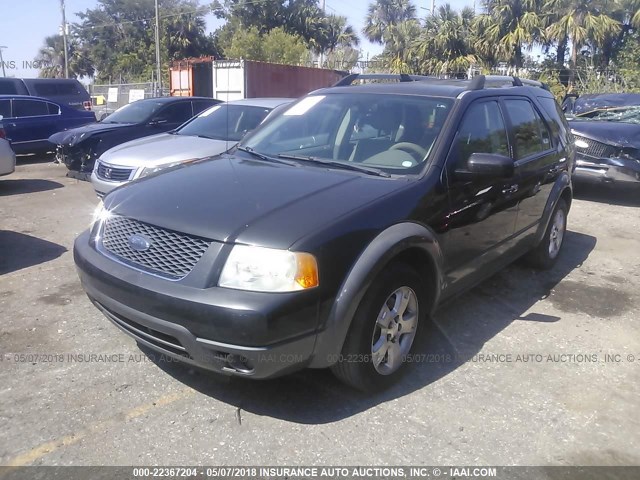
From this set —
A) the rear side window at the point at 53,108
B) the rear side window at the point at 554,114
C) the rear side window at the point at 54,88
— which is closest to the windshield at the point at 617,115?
the rear side window at the point at 554,114

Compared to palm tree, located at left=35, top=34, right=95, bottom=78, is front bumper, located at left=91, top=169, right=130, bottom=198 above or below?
below

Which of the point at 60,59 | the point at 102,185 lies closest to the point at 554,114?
the point at 102,185

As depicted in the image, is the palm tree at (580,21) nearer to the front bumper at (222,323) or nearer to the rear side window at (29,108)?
the rear side window at (29,108)

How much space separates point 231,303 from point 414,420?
1.23m

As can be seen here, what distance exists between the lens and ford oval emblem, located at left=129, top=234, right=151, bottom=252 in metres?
2.94

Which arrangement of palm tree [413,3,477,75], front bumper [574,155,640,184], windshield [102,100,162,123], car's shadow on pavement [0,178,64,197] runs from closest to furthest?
front bumper [574,155,640,184], car's shadow on pavement [0,178,64,197], windshield [102,100,162,123], palm tree [413,3,477,75]

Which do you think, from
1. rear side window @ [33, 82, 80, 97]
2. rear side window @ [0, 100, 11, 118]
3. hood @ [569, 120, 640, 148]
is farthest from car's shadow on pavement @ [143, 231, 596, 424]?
rear side window @ [33, 82, 80, 97]

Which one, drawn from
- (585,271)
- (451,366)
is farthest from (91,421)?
(585,271)

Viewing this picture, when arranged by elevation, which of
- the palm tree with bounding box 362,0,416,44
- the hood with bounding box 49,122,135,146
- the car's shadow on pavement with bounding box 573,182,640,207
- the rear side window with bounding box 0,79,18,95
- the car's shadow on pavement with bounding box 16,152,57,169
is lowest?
the car's shadow on pavement with bounding box 573,182,640,207

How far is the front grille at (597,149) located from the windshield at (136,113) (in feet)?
23.2

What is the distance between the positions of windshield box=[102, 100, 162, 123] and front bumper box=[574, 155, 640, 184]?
7060 millimetres

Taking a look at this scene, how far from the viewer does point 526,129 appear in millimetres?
4672

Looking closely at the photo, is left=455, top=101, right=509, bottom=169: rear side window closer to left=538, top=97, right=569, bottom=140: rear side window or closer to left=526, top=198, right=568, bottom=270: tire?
left=538, top=97, right=569, bottom=140: rear side window

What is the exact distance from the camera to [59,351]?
3672 millimetres
